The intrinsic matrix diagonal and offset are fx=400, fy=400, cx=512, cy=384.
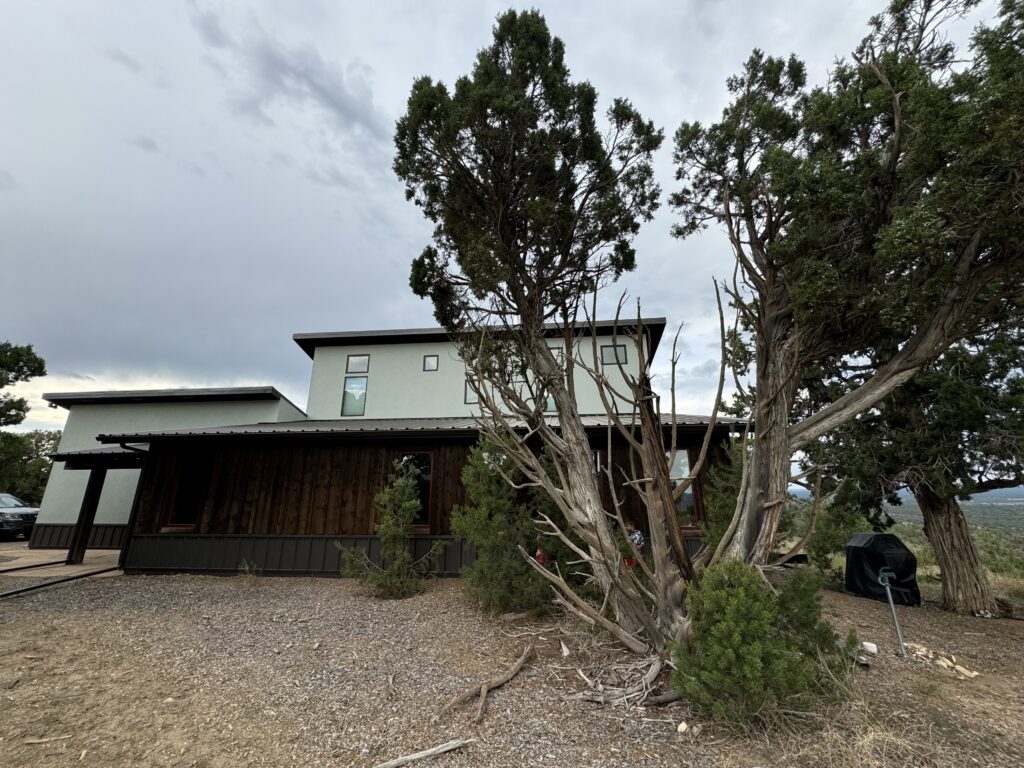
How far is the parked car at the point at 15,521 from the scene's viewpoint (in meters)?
15.4

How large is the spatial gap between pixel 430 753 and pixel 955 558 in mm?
10024

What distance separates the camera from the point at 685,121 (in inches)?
287

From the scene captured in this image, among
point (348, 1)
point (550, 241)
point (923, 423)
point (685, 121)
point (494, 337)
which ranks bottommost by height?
point (923, 423)

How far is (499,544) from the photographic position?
6207 millimetres

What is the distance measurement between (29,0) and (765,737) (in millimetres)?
15559

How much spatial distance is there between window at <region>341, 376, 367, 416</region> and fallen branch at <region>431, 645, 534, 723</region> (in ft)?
38.2

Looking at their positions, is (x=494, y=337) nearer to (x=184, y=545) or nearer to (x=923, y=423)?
(x=923, y=423)

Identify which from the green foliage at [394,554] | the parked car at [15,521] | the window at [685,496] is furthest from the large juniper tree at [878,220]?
the parked car at [15,521]

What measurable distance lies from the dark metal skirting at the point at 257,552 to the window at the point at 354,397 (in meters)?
5.65

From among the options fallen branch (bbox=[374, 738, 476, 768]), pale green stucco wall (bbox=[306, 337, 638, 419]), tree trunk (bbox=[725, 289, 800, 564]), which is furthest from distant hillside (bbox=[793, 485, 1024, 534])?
pale green stucco wall (bbox=[306, 337, 638, 419])

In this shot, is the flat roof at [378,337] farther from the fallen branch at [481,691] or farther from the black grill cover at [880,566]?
the fallen branch at [481,691]

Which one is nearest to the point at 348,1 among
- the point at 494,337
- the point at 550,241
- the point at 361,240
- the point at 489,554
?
the point at 361,240

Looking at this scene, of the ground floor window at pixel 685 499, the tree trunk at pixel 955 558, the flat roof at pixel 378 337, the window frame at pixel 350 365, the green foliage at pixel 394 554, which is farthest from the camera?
the window frame at pixel 350 365

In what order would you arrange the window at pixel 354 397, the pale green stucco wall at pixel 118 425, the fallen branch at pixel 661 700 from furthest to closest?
the window at pixel 354 397 < the pale green stucco wall at pixel 118 425 < the fallen branch at pixel 661 700
